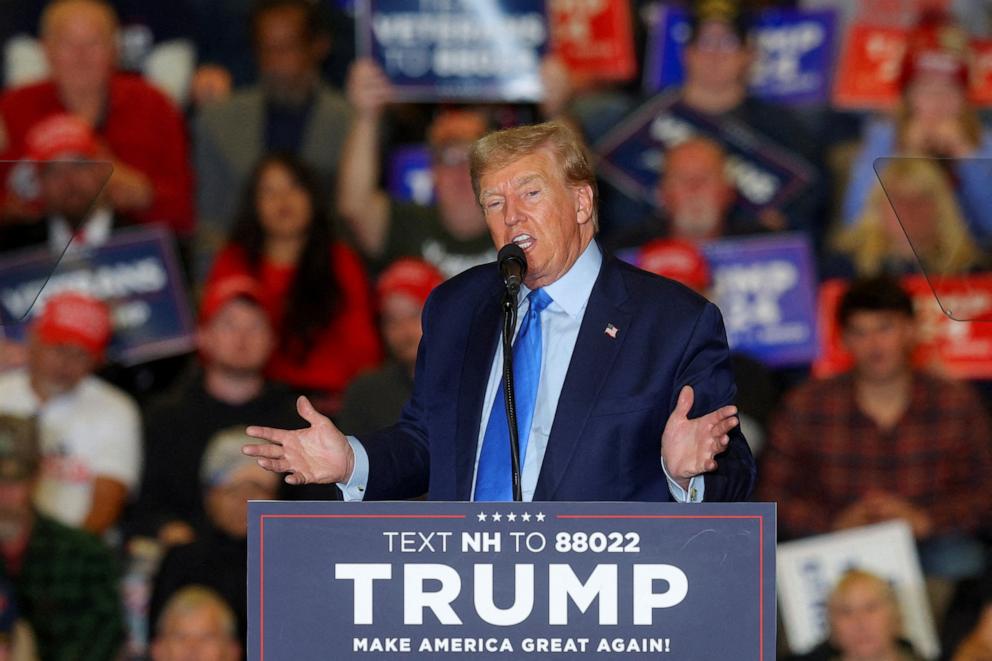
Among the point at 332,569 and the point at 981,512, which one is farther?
the point at 981,512

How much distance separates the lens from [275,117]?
6.29m

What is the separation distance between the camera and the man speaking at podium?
2.59 m

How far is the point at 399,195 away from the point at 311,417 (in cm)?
394

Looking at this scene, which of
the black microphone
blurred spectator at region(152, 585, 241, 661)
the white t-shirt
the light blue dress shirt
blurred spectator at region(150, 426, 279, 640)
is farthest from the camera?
the white t-shirt

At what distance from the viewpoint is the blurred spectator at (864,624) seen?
4820 millimetres

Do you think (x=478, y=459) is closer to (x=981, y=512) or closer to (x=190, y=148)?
(x=981, y=512)

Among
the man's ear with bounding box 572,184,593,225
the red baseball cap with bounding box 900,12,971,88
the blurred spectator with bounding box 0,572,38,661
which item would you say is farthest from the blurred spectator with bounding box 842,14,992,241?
the man's ear with bounding box 572,184,593,225

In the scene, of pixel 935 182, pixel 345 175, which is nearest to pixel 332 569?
pixel 935 182

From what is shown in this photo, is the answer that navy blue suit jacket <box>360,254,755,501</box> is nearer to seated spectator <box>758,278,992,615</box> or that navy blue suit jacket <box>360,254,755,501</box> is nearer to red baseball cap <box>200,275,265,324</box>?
seated spectator <box>758,278,992,615</box>

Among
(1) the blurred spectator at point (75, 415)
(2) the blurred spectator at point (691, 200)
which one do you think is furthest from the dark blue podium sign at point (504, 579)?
(2) the blurred spectator at point (691, 200)

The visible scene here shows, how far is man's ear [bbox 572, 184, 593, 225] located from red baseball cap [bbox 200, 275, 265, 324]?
288 centimetres

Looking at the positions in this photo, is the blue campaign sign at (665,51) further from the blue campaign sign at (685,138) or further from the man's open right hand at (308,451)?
the man's open right hand at (308,451)

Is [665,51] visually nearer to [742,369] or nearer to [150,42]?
[742,369]

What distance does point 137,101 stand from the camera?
6.23 metres
